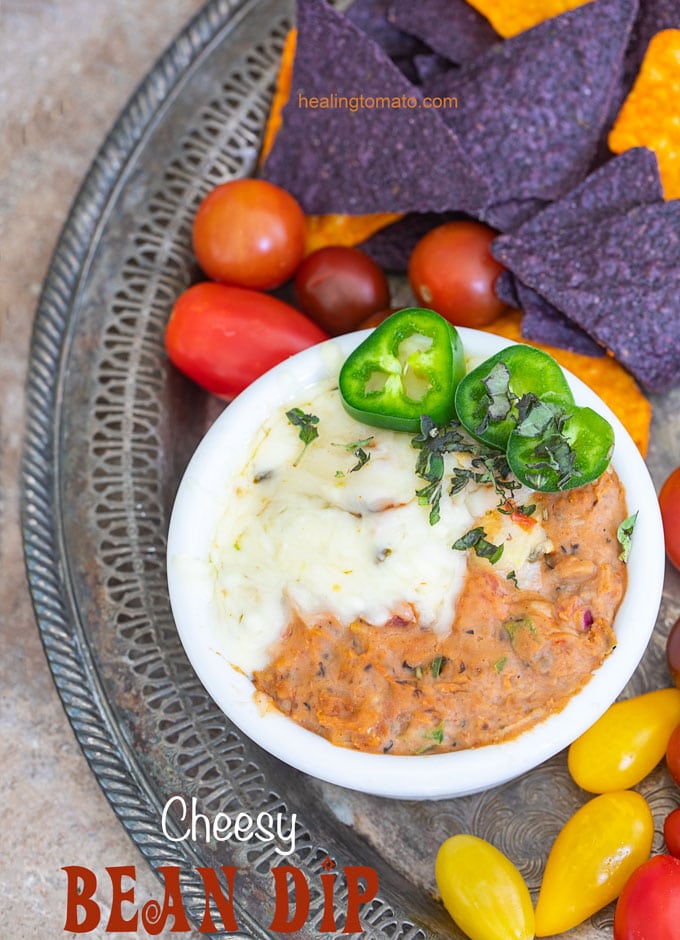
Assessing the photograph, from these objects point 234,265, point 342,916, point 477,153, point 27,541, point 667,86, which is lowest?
point 342,916

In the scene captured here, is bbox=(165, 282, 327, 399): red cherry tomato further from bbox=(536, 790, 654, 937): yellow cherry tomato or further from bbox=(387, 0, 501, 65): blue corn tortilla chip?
bbox=(536, 790, 654, 937): yellow cherry tomato

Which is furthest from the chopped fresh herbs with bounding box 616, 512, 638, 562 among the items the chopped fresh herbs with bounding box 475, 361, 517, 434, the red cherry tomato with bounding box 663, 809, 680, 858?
the red cherry tomato with bounding box 663, 809, 680, 858

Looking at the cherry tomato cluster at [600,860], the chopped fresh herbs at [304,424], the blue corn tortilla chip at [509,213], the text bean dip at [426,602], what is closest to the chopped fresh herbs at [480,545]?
the text bean dip at [426,602]

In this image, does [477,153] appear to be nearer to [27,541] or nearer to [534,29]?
[534,29]

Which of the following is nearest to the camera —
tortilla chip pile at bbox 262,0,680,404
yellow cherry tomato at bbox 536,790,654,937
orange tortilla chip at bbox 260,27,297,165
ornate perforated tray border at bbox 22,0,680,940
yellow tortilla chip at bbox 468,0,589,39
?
yellow cherry tomato at bbox 536,790,654,937

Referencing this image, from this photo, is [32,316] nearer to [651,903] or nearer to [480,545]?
[480,545]

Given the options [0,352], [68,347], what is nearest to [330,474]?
[68,347]

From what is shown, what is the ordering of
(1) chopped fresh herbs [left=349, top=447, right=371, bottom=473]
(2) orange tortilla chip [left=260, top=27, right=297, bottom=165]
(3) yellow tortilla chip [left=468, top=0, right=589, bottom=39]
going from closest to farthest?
(1) chopped fresh herbs [left=349, top=447, right=371, bottom=473]
(3) yellow tortilla chip [left=468, top=0, right=589, bottom=39]
(2) orange tortilla chip [left=260, top=27, right=297, bottom=165]

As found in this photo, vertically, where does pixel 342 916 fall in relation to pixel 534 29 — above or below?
below
